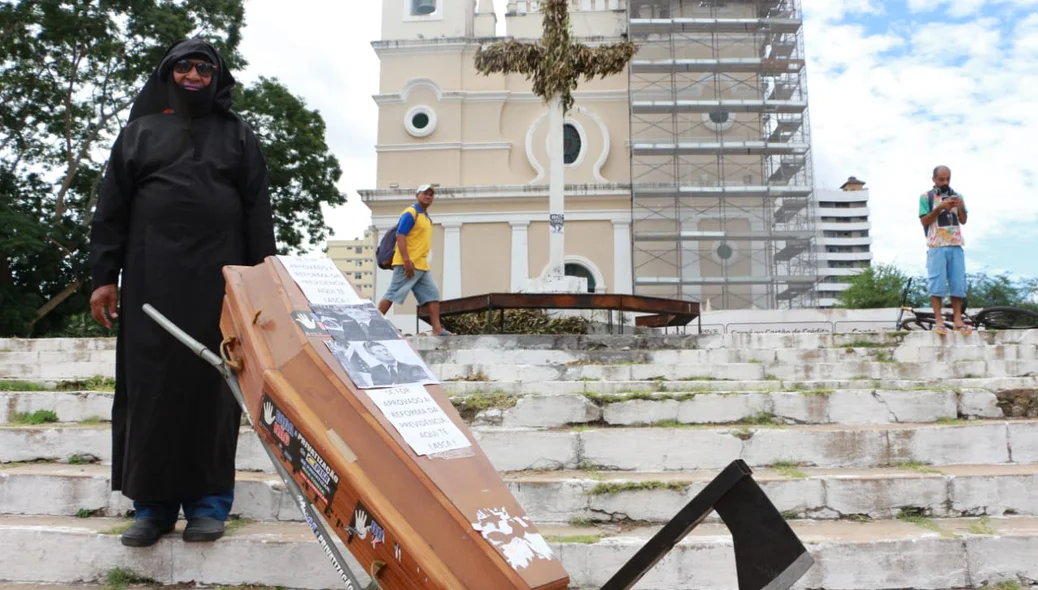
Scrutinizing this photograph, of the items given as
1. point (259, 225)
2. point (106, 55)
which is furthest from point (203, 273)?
point (106, 55)

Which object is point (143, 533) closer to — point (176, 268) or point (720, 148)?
point (176, 268)

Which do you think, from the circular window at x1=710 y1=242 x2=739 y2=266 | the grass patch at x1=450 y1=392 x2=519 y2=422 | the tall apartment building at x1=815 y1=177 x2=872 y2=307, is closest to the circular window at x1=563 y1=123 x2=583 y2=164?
the circular window at x1=710 y1=242 x2=739 y2=266

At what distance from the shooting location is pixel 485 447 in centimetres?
327

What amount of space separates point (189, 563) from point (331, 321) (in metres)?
1.30

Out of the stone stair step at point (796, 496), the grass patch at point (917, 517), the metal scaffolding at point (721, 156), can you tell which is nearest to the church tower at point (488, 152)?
the metal scaffolding at point (721, 156)

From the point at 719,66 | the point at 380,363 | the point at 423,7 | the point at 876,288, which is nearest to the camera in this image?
the point at 380,363

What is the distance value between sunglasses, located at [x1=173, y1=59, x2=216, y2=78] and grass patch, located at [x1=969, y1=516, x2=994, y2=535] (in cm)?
336

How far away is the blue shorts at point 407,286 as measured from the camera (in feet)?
23.5

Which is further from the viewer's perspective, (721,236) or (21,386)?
(721,236)

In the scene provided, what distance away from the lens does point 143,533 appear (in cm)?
255

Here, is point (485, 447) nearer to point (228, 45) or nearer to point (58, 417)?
point (58, 417)

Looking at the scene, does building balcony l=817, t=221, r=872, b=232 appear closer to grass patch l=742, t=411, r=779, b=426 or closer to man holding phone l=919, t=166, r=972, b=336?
man holding phone l=919, t=166, r=972, b=336

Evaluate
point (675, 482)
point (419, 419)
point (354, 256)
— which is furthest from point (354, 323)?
point (354, 256)

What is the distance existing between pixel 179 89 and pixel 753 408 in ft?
9.88
